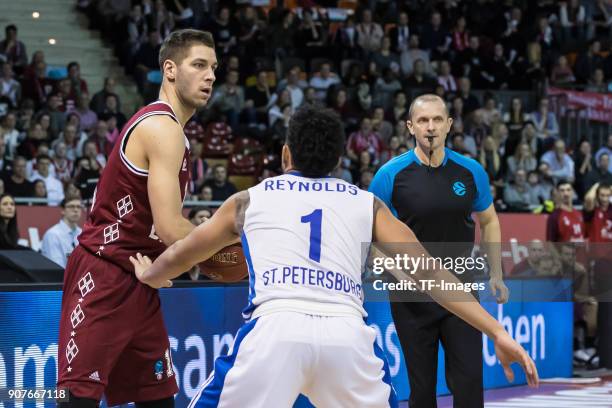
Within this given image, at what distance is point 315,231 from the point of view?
4.26 m

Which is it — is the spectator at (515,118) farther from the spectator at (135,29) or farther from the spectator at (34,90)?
the spectator at (34,90)

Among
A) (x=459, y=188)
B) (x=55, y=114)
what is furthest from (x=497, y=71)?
(x=459, y=188)

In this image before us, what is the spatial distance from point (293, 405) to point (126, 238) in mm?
1209

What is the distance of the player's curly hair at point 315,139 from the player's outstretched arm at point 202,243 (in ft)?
0.86

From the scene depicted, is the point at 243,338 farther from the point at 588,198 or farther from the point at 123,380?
the point at 588,198

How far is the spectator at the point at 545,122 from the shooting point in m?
20.6

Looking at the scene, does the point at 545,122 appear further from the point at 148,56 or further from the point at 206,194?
the point at 206,194

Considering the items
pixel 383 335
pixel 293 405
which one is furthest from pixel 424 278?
pixel 383 335

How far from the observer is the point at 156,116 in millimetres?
5094

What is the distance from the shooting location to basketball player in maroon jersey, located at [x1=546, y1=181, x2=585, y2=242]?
1441 cm

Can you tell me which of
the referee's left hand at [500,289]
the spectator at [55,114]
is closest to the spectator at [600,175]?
the spectator at [55,114]

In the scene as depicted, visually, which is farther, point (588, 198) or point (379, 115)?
point (379, 115)

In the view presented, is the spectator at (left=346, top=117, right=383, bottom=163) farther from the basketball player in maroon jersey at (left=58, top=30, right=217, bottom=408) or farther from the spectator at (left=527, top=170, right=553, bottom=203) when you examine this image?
the basketball player in maroon jersey at (left=58, top=30, right=217, bottom=408)

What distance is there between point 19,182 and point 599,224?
7.41 meters
